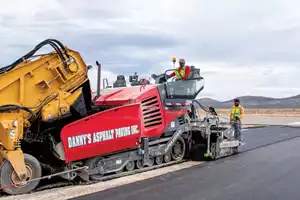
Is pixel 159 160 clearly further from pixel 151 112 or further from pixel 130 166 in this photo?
pixel 151 112

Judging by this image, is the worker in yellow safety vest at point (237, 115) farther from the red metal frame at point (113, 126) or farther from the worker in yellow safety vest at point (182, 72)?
the red metal frame at point (113, 126)

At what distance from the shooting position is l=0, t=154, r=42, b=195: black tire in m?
5.97

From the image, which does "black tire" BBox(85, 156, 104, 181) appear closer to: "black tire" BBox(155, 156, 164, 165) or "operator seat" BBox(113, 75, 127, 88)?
"black tire" BBox(155, 156, 164, 165)

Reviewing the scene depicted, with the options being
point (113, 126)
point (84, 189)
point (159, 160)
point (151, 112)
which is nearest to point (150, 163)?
point (159, 160)

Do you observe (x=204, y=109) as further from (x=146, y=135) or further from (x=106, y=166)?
(x=106, y=166)

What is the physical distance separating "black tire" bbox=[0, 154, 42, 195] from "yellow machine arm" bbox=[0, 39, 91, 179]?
0.35 feet

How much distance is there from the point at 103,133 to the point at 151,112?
65.1 inches

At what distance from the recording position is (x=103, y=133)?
7.11 meters

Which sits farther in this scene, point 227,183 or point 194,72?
point 194,72

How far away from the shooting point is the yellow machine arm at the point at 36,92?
6078mm

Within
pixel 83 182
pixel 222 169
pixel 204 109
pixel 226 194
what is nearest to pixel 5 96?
pixel 83 182

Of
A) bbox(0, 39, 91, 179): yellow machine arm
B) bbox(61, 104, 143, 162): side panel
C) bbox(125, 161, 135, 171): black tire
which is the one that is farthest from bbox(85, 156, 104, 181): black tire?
bbox(0, 39, 91, 179): yellow machine arm

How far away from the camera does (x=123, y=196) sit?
235 inches

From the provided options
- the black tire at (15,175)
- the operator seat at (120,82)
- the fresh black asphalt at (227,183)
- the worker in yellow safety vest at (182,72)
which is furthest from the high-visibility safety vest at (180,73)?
the black tire at (15,175)
